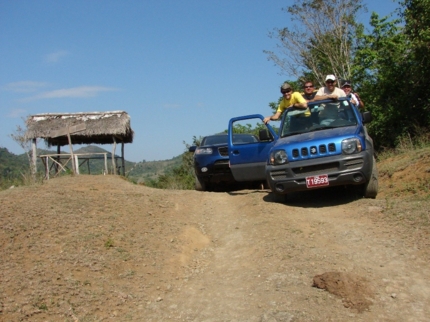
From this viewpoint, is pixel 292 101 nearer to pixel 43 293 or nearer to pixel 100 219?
pixel 100 219

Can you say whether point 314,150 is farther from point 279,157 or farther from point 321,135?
point 279,157

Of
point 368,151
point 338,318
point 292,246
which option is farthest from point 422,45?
point 338,318

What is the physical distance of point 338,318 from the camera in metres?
3.96

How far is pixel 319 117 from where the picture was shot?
9.10 meters

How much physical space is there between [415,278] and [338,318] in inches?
46.9

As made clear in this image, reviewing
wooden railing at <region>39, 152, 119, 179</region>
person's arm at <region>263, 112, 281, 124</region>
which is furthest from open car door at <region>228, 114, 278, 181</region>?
wooden railing at <region>39, 152, 119, 179</region>

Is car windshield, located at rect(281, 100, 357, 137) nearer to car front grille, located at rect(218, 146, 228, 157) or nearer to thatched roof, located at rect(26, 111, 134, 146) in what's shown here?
car front grille, located at rect(218, 146, 228, 157)

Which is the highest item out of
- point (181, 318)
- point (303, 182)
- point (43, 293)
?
point (303, 182)

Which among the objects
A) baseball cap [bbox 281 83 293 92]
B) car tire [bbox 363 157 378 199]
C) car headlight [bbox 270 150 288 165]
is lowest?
car tire [bbox 363 157 378 199]

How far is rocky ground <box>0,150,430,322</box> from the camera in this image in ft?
14.2

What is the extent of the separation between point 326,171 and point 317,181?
8.7 inches

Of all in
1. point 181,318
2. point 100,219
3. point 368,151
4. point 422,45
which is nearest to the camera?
point 181,318

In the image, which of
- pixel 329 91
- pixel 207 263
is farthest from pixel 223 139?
pixel 207 263

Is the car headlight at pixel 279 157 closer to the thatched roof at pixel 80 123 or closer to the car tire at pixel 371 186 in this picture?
the car tire at pixel 371 186
